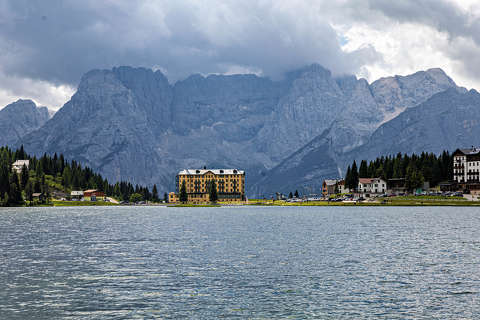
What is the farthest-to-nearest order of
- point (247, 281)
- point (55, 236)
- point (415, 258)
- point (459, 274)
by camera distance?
point (55, 236)
point (415, 258)
point (459, 274)
point (247, 281)

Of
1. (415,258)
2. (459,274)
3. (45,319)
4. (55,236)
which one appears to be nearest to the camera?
(45,319)

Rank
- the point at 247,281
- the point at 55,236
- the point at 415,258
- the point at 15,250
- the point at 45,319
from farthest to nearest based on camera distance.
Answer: the point at 55,236, the point at 15,250, the point at 415,258, the point at 247,281, the point at 45,319

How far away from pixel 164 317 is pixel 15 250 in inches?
1904

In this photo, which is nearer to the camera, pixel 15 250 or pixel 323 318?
pixel 323 318

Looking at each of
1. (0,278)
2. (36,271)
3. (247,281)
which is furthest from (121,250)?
(247,281)

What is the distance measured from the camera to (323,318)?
36406mm

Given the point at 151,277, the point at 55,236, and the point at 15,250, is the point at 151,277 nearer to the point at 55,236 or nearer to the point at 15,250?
the point at 15,250

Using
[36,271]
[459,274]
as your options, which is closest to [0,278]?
[36,271]

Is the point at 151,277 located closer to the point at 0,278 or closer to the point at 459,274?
the point at 0,278

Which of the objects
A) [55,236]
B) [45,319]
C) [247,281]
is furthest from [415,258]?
[55,236]

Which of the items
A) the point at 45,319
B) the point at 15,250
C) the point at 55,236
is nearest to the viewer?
the point at 45,319

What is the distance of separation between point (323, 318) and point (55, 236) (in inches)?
3081

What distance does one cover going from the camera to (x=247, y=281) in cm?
4994

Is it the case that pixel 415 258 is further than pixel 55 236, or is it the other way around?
pixel 55 236
